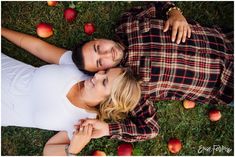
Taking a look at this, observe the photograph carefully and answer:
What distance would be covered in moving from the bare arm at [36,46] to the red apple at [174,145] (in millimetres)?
1348

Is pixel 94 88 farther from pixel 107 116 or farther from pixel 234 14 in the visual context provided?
pixel 234 14

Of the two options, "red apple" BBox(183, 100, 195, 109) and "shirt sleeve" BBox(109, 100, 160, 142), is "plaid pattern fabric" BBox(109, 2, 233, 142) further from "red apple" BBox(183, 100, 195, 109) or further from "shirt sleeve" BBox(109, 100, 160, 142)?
"red apple" BBox(183, 100, 195, 109)

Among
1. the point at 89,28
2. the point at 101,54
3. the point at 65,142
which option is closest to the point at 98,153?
the point at 65,142

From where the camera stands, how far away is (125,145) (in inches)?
127

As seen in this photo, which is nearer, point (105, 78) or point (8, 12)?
point (105, 78)

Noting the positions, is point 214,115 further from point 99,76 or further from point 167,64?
point 99,76

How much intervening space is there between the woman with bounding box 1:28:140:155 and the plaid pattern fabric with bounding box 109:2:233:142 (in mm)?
159

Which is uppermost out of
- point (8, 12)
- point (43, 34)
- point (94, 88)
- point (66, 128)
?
point (8, 12)

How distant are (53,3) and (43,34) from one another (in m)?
0.32

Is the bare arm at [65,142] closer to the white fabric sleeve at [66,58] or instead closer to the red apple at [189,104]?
the white fabric sleeve at [66,58]

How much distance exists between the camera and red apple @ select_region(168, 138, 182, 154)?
326 centimetres

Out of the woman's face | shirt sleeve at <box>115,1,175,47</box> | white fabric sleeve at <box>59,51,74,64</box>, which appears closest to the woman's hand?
the woman's face

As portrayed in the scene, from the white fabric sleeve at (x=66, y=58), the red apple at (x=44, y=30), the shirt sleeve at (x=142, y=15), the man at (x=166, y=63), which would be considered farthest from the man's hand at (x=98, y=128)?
the red apple at (x=44, y=30)

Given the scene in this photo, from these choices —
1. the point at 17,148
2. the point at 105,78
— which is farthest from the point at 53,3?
the point at 17,148
